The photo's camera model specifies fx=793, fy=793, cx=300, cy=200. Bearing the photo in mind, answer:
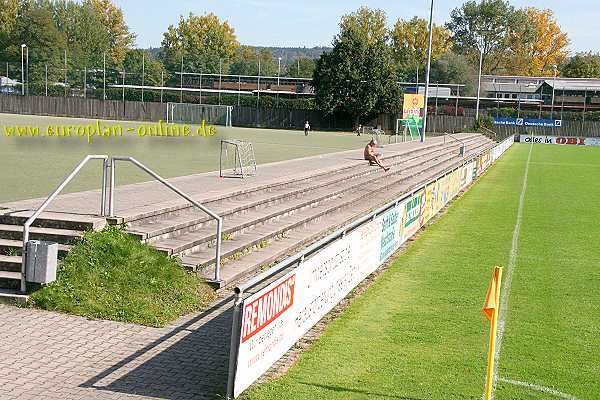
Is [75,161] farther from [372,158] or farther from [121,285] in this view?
[121,285]

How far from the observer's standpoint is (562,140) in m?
84.9

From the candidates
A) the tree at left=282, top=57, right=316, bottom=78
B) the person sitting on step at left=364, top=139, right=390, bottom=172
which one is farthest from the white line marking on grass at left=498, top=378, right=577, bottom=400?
the tree at left=282, top=57, right=316, bottom=78

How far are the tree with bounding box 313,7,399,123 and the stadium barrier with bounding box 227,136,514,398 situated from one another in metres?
63.6

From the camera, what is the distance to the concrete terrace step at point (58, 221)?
37.4 feet

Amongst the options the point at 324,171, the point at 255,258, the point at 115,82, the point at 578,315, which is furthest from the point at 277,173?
the point at 115,82

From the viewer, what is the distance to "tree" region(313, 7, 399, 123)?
3147 inches

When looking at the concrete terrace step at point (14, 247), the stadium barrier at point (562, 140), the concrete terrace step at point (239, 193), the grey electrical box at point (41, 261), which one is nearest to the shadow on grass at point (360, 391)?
the grey electrical box at point (41, 261)

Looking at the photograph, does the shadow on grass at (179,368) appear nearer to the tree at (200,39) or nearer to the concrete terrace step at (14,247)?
the concrete terrace step at (14,247)

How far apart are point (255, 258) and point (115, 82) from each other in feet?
302

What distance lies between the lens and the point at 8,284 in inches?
412

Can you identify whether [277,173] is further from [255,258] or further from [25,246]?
[25,246]

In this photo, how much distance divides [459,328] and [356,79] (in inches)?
2797

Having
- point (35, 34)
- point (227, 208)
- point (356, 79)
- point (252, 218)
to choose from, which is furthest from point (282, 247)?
point (35, 34)

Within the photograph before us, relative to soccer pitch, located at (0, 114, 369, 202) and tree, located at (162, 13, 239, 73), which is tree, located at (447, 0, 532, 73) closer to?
tree, located at (162, 13, 239, 73)
